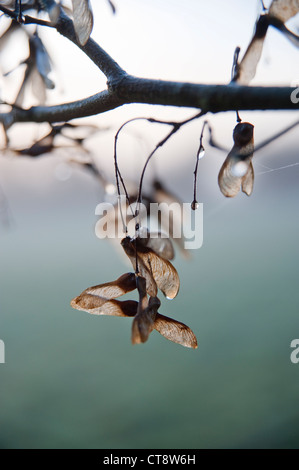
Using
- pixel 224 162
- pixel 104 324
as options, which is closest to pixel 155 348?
pixel 104 324


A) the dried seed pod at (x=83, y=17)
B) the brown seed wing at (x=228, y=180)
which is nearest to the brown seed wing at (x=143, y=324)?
the brown seed wing at (x=228, y=180)

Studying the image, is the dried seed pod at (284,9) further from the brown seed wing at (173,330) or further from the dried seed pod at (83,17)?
Answer: the brown seed wing at (173,330)

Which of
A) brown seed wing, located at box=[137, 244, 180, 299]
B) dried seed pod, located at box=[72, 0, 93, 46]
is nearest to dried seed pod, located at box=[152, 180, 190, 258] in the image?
brown seed wing, located at box=[137, 244, 180, 299]

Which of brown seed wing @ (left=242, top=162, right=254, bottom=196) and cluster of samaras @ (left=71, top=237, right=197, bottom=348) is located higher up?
brown seed wing @ (left=242, top=162, right=254, bottom=196)

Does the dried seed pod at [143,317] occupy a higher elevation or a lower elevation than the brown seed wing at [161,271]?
lower

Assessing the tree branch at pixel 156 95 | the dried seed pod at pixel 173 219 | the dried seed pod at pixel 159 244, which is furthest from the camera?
the dried seed pod at pixel 173 219

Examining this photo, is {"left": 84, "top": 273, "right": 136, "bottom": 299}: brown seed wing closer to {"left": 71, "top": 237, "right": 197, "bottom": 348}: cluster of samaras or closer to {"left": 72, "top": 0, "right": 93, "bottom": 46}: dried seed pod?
{"left": 71, "top": 237, "right": 197, "bottom": 348}: cluster of samaras

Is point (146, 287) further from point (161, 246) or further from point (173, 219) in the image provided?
point (173, 219)

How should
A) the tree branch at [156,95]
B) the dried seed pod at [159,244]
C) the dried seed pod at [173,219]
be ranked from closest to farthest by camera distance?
1. the tree branch at [156,95]
2. the dried seed pod at [159,244]
3. the dried seed pod at [173,219]

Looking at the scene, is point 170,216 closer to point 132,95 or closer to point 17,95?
point 132,95
